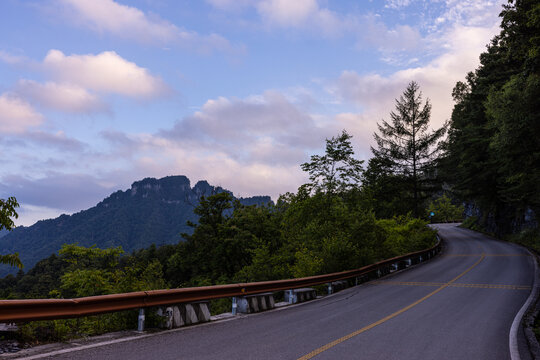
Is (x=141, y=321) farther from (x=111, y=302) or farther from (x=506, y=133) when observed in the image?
(x=506, y=133)

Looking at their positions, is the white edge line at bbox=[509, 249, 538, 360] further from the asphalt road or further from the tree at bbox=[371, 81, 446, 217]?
the tree at bbox=[371, 81, 446, 217]

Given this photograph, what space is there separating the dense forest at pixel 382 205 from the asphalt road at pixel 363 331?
1742mm

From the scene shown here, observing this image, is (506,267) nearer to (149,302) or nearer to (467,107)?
(149,302)

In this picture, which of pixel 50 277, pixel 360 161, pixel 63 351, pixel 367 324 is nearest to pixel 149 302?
pixel 63 351

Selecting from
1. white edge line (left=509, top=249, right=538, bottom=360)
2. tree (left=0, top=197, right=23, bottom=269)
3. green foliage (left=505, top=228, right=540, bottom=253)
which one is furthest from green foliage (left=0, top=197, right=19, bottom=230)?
green foliage (left=505, top=228, right=540, bottom=253)

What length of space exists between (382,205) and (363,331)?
1501 inches

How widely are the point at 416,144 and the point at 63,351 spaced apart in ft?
136

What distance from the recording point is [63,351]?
475 cm

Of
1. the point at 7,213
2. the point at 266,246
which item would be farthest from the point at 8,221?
the point at 266,246

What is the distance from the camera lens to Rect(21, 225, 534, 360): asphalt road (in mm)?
5258

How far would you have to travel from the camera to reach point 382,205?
42.9 m

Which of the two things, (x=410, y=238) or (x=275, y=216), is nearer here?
(x=410, y=238)

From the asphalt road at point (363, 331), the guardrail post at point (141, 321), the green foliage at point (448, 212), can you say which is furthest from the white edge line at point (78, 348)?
the green foliage at point (448, 212)

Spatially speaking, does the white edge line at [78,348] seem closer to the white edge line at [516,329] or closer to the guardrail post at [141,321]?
the guardrail post at [141,321]
